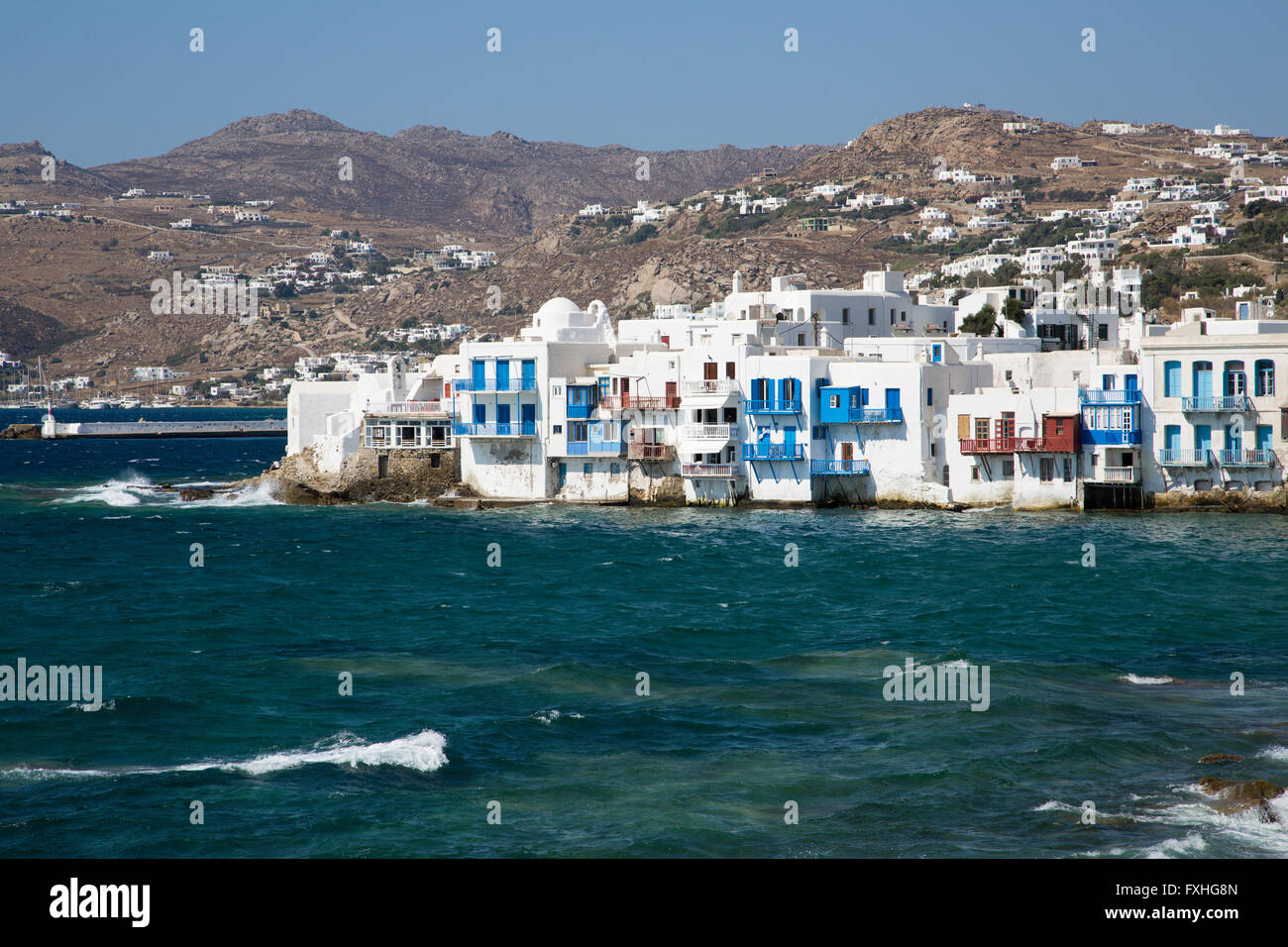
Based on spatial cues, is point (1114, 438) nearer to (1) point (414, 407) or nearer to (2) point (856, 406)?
(2) point (856, 406)

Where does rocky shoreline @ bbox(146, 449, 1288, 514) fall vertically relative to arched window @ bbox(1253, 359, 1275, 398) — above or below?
below

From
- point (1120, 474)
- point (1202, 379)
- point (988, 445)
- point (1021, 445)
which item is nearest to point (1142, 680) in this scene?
point (1021, 445)

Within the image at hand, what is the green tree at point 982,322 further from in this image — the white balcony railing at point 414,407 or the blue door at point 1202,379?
the white balcony railing at point 414,407

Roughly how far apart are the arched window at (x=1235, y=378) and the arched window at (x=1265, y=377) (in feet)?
1.56

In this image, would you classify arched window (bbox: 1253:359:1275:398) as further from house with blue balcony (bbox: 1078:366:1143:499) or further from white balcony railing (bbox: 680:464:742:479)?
white balcony railing (bbox: 680:464:742:479)

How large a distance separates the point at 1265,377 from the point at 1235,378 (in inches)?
41.2

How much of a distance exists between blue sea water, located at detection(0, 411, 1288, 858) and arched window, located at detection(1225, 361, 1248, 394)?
5101 millimetres

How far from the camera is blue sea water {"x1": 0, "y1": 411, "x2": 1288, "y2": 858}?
1983 centimetres

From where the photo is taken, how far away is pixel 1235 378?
53.2m

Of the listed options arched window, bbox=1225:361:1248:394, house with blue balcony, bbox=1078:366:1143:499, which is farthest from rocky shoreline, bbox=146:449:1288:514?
arched window, bbox=1225:361:1248:394

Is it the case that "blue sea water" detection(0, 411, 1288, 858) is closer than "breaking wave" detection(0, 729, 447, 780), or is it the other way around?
"blue sea water" detection(0, 411, 1288, 858)
